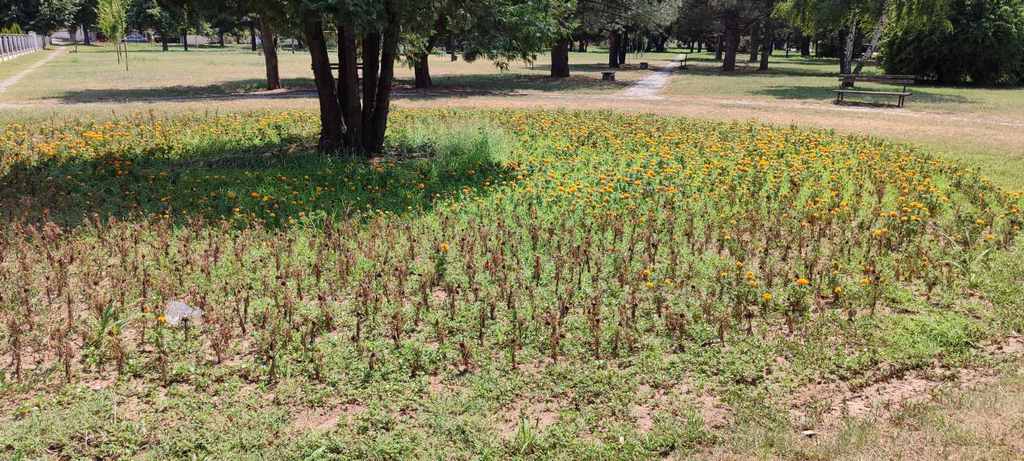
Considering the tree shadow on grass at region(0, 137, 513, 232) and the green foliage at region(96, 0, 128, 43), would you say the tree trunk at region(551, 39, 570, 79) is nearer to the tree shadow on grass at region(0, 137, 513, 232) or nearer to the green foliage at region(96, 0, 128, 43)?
the green foliage at region(96, 0, 128, 43)

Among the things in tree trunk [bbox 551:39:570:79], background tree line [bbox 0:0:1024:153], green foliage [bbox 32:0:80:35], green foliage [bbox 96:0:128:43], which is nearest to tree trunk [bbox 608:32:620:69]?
background tree line [bbox 0:0:1024:153]

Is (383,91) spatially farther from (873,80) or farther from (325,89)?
(873,80)

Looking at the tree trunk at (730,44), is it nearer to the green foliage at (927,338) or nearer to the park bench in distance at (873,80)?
the park bench in distance at (873,80)

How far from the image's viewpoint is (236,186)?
852 cm

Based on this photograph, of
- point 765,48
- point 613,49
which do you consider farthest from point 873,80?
point 613,49

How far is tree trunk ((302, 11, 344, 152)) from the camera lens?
1006 centimetres

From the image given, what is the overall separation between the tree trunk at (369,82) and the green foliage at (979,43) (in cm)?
2660

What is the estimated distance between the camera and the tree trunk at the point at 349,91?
33.9ft

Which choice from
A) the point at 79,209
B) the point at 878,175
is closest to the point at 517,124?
the point at 878,175

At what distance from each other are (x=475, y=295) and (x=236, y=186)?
450cm

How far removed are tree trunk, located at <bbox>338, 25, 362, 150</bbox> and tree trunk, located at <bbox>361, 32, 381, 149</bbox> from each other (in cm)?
14

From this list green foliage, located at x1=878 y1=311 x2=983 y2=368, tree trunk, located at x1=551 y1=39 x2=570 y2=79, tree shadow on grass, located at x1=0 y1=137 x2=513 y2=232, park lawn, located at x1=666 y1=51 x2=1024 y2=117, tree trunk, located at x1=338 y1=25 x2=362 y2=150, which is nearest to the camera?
green foliage, located at x1=878 y1=311 x2=983 y2=368

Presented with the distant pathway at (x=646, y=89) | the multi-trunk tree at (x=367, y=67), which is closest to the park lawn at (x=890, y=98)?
the distant pathway at (x=646, y=89)

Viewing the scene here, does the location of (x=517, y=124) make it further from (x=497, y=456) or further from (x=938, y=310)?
(x=497, y=456)
